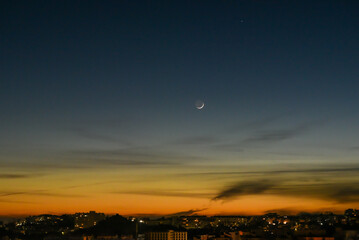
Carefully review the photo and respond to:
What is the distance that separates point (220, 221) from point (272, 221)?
45.9 meters

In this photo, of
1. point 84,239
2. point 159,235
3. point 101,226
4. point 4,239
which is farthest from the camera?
point 101,226

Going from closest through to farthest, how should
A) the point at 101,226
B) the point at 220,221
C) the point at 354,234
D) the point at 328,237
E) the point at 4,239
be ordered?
the point at 354,234, the point at 328,237, the point at 4,239, the point at 101,226, the point at 220,221

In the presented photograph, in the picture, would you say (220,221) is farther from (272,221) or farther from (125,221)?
(125,221)

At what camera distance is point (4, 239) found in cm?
8869

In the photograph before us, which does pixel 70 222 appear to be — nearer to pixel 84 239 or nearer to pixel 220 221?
pixel 220 221

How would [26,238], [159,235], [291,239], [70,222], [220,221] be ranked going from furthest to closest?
[220,221] → [70,222] → [26,238] → [159,235] → [291,239]

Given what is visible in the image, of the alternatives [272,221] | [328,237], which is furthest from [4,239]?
[272,221]

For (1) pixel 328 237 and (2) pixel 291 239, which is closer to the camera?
(1) pixel 328 237

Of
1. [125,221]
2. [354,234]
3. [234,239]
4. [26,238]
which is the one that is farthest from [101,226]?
[354,234]

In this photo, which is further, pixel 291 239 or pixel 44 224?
pixel 44 224

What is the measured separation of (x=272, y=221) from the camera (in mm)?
155750

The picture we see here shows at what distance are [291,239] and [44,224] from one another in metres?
118

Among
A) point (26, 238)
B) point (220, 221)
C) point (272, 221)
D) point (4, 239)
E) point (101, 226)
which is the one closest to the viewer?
point (4, 239)

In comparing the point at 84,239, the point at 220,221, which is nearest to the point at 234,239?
the point at 84,239
